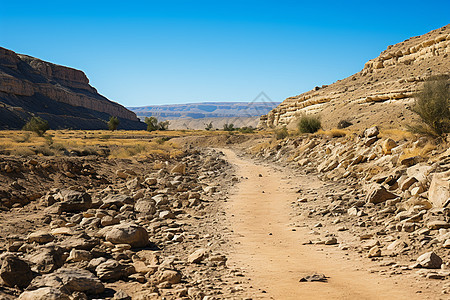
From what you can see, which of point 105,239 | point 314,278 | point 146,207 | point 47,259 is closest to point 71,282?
point 47,259

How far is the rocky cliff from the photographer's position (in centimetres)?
9810

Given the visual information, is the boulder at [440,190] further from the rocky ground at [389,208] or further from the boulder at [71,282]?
the boulder at [71,282]

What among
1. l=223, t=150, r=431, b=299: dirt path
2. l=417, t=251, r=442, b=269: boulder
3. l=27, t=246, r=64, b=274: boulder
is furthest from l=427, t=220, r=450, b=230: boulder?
l=27, t=246, r=64, b=274: boulder

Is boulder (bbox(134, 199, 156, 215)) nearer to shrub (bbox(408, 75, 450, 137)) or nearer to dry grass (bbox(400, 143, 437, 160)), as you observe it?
dry grass (bbox(400, 143, 437, 160))

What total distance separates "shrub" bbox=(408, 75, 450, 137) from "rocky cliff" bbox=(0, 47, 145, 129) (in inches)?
3181

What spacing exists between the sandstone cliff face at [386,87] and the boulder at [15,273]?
26.8m

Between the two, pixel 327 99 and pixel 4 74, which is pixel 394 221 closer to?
pixel 327 99

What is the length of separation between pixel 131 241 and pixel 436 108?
34.2 feet

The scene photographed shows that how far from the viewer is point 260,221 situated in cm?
970

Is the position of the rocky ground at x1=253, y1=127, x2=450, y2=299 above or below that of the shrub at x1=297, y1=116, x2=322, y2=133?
below

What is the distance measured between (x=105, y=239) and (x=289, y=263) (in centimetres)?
374

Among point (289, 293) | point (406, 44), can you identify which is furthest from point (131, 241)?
point (406, 44)

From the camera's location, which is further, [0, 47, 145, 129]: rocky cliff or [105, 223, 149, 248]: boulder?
[0, 47, 145, 129]: rocky cliff

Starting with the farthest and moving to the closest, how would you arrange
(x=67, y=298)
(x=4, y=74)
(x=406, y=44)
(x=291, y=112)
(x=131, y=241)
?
1. (x=4, y=74)
2. (x=291, y=112)
3. (x=406, y=44)
4. (x=131, y=241)
5. (x=67, y=298)
